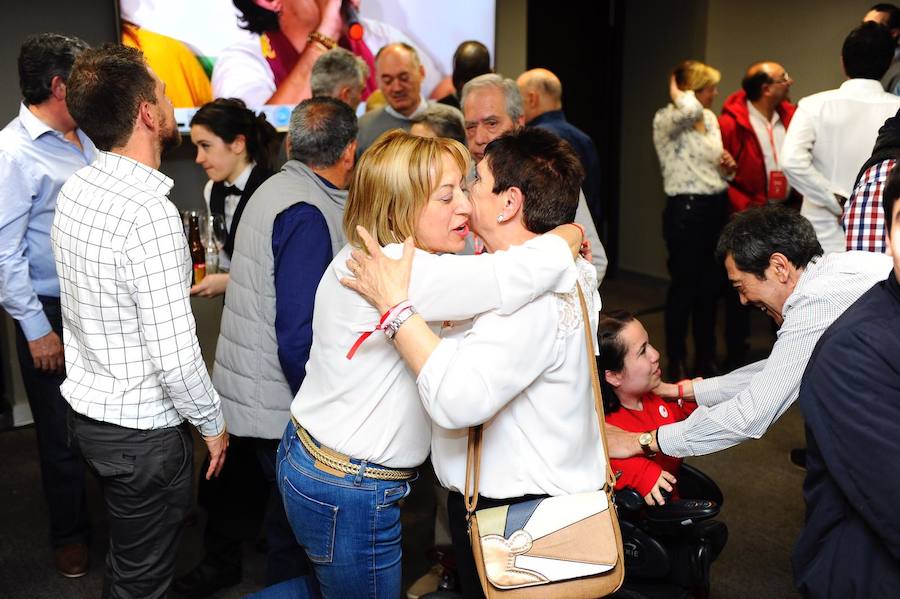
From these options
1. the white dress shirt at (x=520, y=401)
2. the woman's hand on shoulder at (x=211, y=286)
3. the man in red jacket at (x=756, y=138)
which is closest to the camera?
the white dress shirt at (x=520, y=401)

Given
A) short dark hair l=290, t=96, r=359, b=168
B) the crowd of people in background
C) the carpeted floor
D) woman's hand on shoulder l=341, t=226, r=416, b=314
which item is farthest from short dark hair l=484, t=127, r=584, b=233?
the carpeted floor

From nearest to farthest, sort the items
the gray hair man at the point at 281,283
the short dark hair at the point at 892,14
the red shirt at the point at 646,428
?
the red shirt at the point at 646,428 → the gray hair man at the point at 281,283 → the short dark hair at the point at 892,14

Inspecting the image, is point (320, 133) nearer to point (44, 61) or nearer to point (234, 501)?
point (44, 61)

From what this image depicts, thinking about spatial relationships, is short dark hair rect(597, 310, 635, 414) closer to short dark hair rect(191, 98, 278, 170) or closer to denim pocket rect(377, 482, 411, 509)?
denim pocket rect(377, 482, 411, 509)

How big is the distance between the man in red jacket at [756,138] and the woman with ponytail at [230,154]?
2998mm

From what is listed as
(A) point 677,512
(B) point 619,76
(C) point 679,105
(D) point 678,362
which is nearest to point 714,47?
(B) point 619,76

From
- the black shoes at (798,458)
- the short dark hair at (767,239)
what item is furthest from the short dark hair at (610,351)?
the black shoes at (798,458)

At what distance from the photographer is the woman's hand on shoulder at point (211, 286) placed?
112 inches

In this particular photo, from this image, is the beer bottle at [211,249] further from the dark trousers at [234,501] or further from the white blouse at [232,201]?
the dark trousers at [234,501]

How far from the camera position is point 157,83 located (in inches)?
81.7

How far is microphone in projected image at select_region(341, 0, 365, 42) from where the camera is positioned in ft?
16.0

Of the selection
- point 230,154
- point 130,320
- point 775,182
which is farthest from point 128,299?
point 775,182

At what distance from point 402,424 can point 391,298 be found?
30 centimetres

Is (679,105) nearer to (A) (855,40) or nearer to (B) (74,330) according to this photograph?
(A) (855,40)
